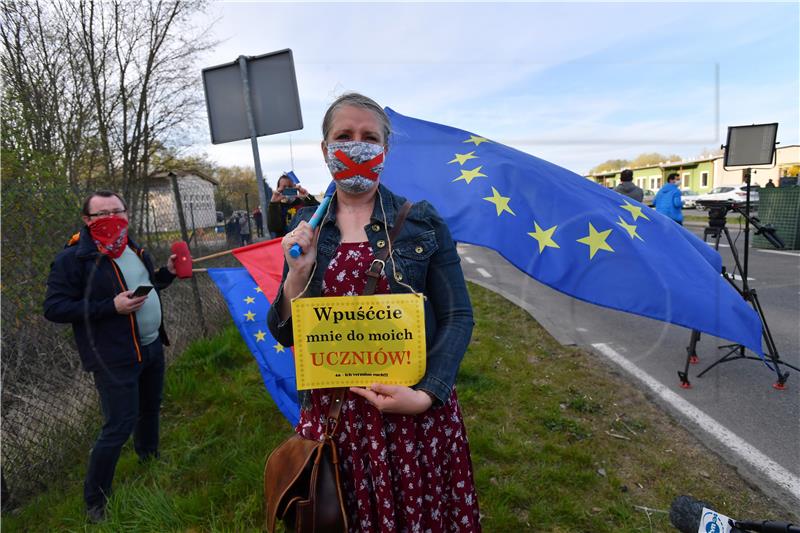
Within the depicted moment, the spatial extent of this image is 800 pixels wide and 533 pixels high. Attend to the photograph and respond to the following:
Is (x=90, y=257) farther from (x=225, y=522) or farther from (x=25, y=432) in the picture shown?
(x=225, y=522)

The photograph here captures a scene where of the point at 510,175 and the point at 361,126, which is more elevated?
the point at 361,126

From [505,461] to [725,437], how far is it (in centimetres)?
165

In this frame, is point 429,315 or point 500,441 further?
point 500,441

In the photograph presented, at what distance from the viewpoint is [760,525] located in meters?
1.09

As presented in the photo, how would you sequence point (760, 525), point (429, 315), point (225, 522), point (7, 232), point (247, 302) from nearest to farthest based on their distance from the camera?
point (760, 525)
point (429, 315)
point (225, 522)
point (247, 302)
point (7, 232)

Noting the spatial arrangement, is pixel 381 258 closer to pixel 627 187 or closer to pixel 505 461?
pixel 505 461

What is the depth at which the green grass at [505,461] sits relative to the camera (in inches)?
105

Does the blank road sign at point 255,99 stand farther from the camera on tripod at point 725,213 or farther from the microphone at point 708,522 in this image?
the camera on tripod at point 725,213

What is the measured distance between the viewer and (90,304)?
2.65m

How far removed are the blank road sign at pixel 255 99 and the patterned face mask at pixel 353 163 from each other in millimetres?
2074

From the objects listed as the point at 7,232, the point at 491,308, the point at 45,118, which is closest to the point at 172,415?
the point at 7,232

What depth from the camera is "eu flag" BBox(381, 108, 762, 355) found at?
2520 mm

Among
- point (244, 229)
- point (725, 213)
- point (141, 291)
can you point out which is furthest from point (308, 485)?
point (244, 229)

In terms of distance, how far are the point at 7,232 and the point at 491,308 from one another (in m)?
5.97
